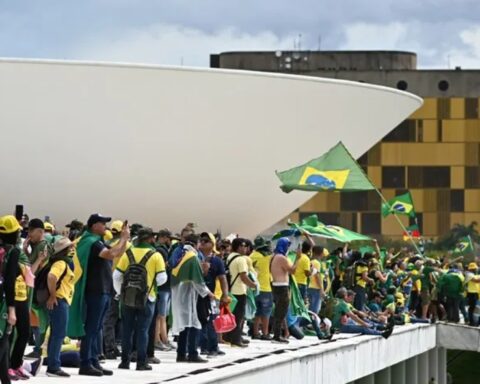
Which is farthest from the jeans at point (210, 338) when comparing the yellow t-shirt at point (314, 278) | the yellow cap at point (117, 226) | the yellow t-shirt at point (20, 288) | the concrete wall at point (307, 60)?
the concrete wall at point (307, 60)

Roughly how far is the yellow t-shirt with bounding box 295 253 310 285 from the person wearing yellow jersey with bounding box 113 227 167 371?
19.4ft

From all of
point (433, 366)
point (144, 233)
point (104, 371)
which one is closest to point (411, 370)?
point (433, 366)

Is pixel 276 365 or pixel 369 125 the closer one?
pixel 276 365

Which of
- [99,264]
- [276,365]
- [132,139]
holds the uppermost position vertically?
[132,139]

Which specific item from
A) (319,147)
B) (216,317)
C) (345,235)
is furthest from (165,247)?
(319,147)

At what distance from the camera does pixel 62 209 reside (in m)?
37.8

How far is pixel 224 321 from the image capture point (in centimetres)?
1697

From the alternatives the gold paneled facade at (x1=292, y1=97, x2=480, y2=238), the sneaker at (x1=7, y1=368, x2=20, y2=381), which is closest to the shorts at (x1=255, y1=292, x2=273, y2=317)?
the sneaker at (x1=7, y1=368, x2=20, y2=381)

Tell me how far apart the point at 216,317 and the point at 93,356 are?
9.94 feet

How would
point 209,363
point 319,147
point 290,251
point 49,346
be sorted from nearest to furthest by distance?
point 49,346, point 209,363, point 290,251, point 319,147

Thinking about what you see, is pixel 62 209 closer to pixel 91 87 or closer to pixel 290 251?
pixel 91 87

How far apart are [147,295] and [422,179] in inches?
2445

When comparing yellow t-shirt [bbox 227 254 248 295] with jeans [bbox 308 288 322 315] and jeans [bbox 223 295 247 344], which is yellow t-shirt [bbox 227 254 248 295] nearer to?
jeans [bbox 223 295 247 344]

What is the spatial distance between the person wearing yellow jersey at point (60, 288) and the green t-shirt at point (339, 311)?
30.0 feet
